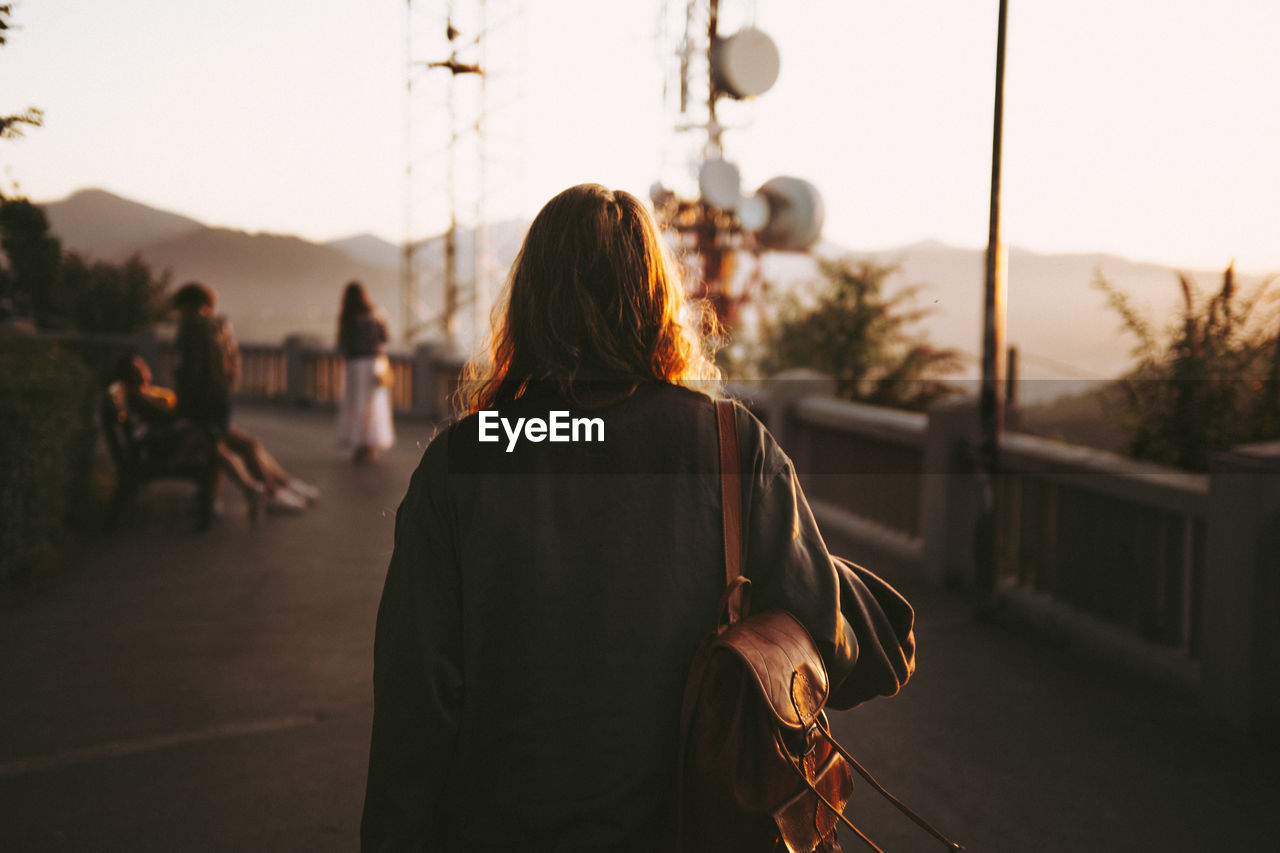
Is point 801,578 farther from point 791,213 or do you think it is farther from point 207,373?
point 791,213

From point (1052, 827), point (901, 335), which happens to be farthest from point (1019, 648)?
point (901, 335)

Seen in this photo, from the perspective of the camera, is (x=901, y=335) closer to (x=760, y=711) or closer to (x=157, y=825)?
(x=157, y=825)

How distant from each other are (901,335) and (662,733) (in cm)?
1691

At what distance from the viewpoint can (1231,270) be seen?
6426mm

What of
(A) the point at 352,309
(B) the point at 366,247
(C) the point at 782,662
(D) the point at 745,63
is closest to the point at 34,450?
(A) the point at 352,309

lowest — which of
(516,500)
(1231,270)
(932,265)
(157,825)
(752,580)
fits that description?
(157,825)

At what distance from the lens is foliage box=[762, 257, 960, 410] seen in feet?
57.7

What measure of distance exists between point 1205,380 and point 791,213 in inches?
791

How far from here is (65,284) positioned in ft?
34.1

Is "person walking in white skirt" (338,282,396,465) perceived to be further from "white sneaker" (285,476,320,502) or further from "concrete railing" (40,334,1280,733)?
"concrete railing" (40,334,1280,733)

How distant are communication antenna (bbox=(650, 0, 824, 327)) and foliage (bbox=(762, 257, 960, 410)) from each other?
2309 millimetres

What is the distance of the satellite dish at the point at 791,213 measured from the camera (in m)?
25.7

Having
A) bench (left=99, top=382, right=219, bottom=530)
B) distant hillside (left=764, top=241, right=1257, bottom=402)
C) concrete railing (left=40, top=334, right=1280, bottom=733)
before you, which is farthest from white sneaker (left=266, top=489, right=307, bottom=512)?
distant hillside (left=764, top=241, right=1257, bottom=402)

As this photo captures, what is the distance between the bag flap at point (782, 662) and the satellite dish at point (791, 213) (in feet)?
80.7
